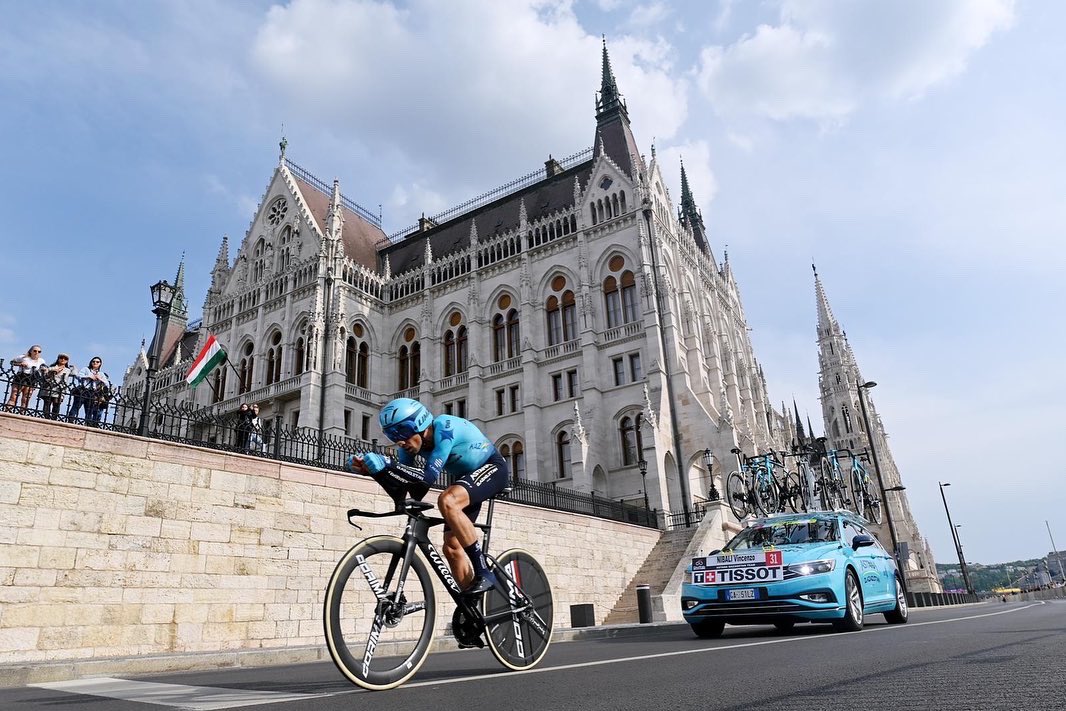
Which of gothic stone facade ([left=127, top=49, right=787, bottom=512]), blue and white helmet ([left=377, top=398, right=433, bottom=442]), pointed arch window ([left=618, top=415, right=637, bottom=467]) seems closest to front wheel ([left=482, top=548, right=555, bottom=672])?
blue and white helmet ([left=377, top=398, right=433, bottom=442])

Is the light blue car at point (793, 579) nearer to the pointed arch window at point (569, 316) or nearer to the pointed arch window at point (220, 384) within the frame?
the pointed arch window at point (569, 316)

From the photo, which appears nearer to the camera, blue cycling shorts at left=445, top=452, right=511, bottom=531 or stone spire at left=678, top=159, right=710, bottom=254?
blue cycling shorts at left=445, top=452, right=511, bottom=531

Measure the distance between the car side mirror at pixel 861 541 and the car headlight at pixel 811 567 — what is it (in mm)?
1019

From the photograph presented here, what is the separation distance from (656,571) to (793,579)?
1416cm

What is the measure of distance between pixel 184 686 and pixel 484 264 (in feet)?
112

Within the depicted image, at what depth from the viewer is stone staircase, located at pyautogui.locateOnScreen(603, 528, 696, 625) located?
734 inches

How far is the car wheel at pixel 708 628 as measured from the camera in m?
8.76

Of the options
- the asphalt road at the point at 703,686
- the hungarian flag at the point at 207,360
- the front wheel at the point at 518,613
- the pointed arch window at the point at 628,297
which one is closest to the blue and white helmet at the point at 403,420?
the front wheel at the point at 518,613

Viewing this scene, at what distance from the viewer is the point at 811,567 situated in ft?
26.0

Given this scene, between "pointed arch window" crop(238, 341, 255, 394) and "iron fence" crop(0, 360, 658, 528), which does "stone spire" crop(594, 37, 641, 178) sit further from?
"iron fence" crop(0, 360, 658, 528)

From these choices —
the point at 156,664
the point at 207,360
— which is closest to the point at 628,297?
the point at 207,360

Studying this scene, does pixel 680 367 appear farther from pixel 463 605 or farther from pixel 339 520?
pixel 463 605

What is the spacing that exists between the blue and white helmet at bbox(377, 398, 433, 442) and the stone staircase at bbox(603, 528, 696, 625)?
15287 mm

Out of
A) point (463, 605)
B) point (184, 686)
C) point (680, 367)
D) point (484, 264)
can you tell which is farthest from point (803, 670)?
point (484, 264)
